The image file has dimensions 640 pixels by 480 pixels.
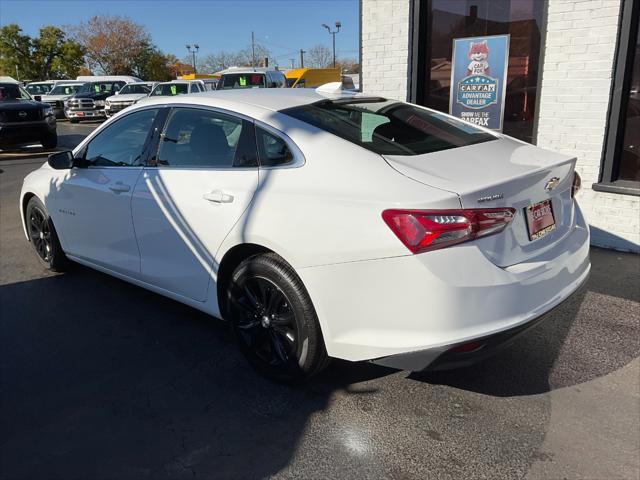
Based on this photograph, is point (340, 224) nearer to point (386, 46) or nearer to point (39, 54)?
point (386, 46)

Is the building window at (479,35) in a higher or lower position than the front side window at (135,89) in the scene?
higher

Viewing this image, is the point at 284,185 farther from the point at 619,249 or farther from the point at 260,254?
the point at 619,249

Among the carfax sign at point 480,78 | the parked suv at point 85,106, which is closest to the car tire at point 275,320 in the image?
the carfax sign at point 480,78

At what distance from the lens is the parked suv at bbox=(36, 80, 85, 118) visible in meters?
27.0

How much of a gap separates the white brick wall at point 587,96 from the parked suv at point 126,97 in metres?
18.9

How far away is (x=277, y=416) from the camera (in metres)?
2.99

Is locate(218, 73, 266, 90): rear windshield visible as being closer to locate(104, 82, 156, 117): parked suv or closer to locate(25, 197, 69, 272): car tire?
locate(104, 82, 156, 117): parked suv

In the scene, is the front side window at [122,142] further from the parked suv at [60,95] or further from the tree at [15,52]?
the tree at [15,52]

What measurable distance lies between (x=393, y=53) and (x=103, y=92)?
22494mm

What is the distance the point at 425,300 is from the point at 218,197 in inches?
56.1

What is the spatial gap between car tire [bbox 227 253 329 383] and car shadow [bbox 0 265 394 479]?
0.17 meters

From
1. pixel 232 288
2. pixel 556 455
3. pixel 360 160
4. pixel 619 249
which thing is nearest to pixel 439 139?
pixel 360 160

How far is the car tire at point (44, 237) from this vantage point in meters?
5.08

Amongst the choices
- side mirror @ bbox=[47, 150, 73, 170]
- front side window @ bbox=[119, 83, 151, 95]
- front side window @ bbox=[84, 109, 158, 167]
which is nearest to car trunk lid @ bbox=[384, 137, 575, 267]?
front side window @ bbox=[84, 109, 158, 167]
